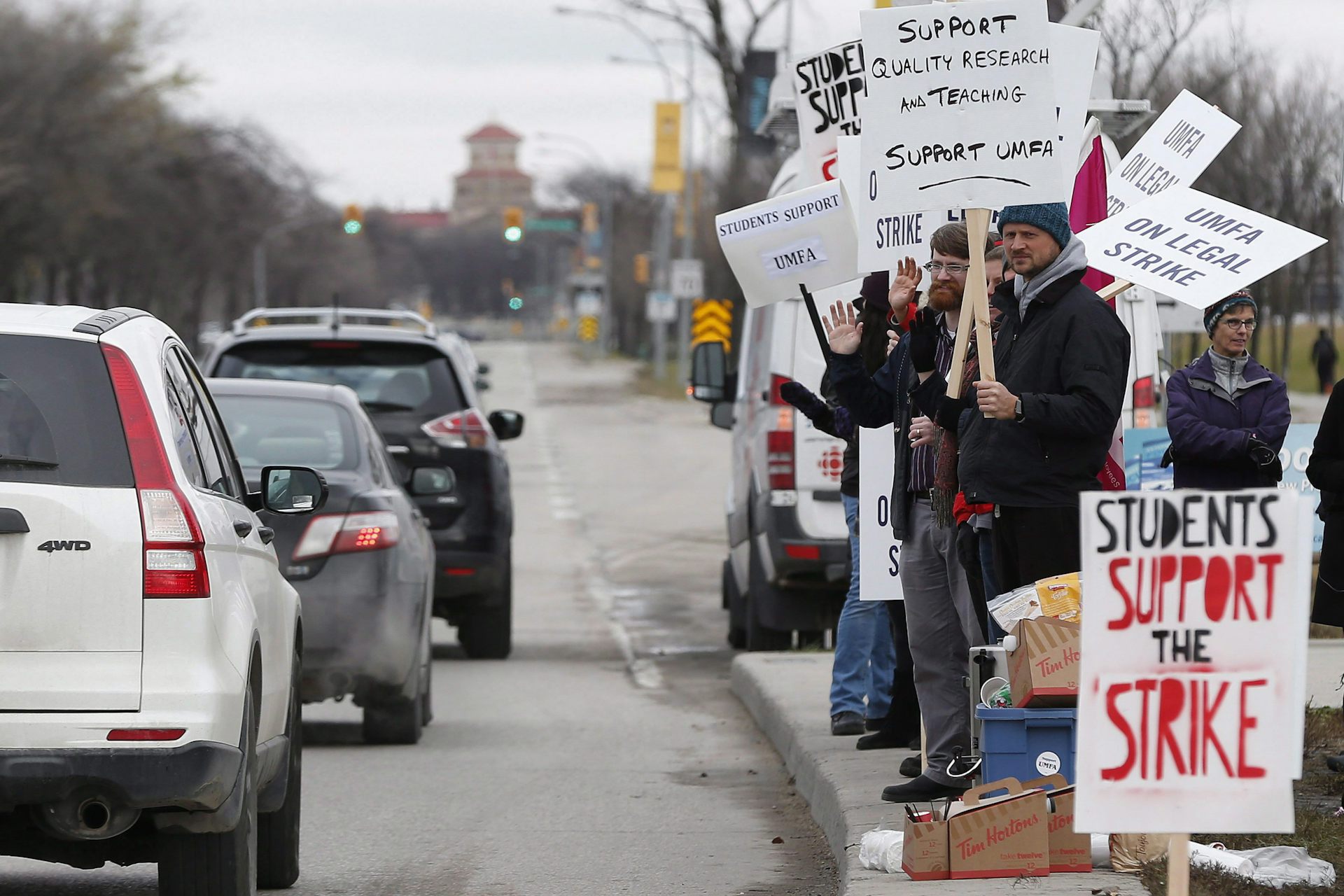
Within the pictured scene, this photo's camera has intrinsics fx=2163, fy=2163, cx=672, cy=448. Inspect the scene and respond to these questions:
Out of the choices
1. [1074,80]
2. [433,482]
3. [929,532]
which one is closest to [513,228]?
[433,482]

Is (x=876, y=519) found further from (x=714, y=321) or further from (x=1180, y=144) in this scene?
(x=714, y=321)

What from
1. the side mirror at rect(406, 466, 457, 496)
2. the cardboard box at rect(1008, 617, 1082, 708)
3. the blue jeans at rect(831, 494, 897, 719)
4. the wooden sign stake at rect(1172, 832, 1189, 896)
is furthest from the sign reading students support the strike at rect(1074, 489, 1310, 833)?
the side mirror at rect(406, 466, 457, 496)

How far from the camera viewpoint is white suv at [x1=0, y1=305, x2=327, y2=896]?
4988mm

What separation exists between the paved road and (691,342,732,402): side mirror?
1756mm

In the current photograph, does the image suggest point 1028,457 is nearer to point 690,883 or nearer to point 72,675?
point 690,883

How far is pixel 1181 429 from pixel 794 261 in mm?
1794

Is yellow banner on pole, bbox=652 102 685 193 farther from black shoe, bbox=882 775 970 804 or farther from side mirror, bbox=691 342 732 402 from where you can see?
black shoe, bbox=882 775 970 804

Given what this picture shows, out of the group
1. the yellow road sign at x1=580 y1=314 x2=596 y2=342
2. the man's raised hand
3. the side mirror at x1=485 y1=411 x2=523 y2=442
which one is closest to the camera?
the man's raised hand

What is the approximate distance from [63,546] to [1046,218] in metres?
3.07

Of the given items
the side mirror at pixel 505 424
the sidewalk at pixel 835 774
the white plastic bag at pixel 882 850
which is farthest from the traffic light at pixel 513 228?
the white plastic bag at pixel 882 850

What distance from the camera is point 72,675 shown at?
5.01m

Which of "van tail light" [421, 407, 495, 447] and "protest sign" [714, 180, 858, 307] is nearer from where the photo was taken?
"protest sign" [714, 180, 858, 307]

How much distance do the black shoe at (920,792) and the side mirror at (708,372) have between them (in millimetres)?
6173

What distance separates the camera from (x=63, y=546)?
5004mm
